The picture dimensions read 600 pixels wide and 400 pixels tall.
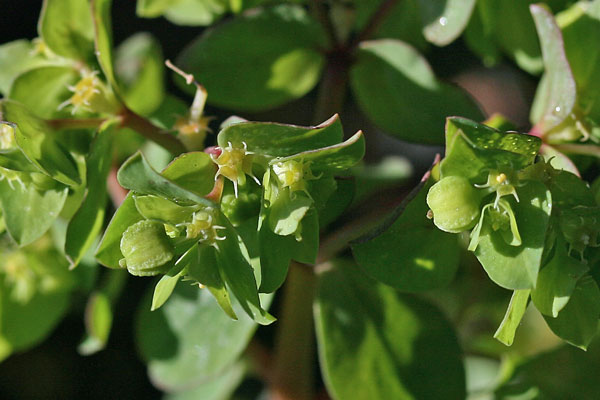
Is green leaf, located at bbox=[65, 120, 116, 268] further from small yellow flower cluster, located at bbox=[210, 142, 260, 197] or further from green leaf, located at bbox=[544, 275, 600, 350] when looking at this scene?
green leaf, located at bbox=[544, 275, 600, 350]

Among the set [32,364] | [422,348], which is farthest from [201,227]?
[32,364]

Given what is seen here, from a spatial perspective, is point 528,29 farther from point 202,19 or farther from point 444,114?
point 202,19

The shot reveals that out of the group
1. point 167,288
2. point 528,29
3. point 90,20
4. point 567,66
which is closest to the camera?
point 167,288

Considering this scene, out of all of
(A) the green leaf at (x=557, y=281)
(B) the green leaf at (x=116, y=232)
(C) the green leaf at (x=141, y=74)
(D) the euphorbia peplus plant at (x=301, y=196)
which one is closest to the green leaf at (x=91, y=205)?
(D) the euphorbia peplus plant at (x=301, y=196)

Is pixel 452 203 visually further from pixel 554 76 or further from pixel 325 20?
pixel 325 20

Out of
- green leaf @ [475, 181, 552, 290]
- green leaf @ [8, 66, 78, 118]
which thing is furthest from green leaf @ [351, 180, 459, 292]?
green leaf @ [8, 66, 78, 118]

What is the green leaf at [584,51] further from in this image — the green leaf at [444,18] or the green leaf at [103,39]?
the green leaf at [103,39]

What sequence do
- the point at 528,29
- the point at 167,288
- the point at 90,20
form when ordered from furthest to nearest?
1. the point at 528,29
2. the point at 90,20
3. the point at 167,288
